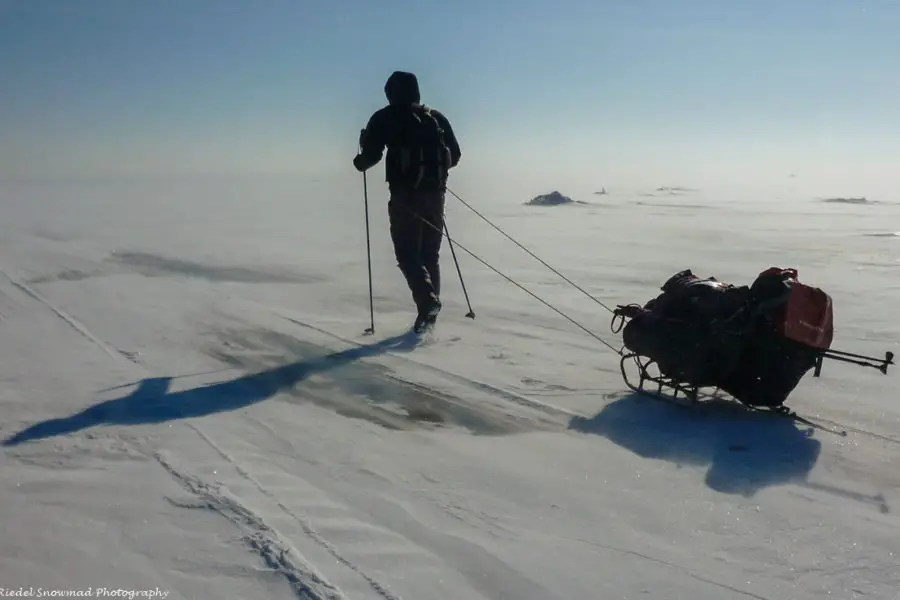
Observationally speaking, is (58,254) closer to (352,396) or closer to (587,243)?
(352,396)

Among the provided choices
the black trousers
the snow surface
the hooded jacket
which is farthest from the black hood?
the snow surface

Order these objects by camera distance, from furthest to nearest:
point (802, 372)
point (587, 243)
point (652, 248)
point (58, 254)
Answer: point (587, 243), point (652, 248), point (58, 254), point (802, 372)

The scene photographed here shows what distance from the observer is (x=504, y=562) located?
2.36 metres

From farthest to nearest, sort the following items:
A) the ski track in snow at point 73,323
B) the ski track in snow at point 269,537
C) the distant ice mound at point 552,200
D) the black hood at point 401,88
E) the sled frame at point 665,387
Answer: the distant ice mound at point 552,200, the black hood at point 401,88, the ski track in snow at point 73,323, the sled frame at point 665,387, the ski track in snow at point 269,537

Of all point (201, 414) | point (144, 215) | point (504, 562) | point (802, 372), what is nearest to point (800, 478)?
point (802, 372)

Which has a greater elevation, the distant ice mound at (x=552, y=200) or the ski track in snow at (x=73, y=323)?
the distant ice mound at (x=552, y=200)

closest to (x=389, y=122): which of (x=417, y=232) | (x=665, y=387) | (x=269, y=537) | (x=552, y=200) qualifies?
(x=417, y=232)

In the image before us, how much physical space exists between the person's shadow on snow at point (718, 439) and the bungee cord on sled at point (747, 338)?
Result: 0.11 metres

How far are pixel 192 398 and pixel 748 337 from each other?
284cm

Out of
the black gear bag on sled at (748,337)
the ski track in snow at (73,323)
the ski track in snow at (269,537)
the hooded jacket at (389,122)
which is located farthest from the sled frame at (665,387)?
the ski track in snow at (73,323)

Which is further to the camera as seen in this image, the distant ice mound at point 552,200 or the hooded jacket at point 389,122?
the distant ice mound at point 552,200

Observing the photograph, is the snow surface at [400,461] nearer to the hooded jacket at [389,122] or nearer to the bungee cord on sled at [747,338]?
the bungee cord on sled at [747,338]

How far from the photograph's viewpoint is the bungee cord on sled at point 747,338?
3.49 metres

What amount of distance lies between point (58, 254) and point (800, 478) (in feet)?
28.7
